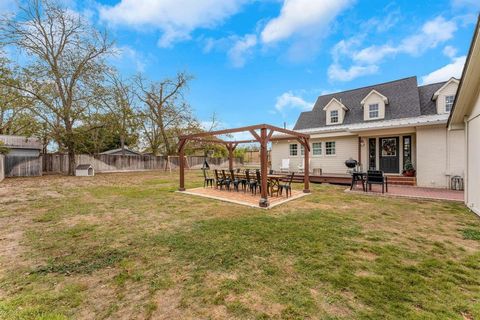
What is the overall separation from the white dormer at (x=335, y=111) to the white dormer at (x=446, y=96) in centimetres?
471

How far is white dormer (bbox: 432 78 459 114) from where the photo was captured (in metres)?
11.0

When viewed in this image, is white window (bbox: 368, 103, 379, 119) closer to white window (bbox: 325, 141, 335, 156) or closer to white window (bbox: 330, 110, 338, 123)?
white window (bbox: 330, 110, 338, 123)

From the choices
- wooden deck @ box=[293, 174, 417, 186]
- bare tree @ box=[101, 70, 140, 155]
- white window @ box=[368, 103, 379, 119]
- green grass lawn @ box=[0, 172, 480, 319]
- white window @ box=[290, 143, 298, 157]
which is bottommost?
green grass lawn @ box=[0, 172, 480, 319]

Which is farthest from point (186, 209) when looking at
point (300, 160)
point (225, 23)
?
point (225, 23)

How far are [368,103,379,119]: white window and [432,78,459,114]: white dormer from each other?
2836mm

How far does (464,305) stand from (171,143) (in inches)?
1063

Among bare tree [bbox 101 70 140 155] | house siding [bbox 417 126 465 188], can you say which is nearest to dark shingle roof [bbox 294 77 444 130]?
house siding [bbox 417 126 465 188]

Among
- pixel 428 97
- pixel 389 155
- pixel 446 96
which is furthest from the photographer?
pixel 428 97

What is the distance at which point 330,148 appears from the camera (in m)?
13.3

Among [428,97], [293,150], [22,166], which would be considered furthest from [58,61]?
[428,97]

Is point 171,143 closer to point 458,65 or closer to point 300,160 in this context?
point 300,160

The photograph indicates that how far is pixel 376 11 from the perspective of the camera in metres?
11.1

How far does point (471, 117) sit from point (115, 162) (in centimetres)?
Result: 2420

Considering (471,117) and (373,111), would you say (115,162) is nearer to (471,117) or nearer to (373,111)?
(373,111)
